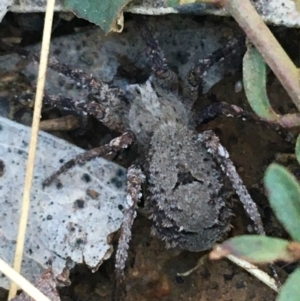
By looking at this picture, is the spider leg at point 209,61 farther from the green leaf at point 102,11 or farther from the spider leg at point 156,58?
the green leaf at point 102,11

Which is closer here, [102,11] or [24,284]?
[24,284]

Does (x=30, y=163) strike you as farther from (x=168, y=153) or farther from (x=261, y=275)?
(x=261, y=275)

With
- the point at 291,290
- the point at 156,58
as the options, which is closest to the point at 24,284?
the point at 291,290

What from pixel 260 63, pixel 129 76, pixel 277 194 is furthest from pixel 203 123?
pixel 277 194

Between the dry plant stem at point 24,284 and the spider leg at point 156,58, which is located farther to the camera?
the spider leg at point 156,58

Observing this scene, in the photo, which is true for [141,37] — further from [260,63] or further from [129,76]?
[260,63]

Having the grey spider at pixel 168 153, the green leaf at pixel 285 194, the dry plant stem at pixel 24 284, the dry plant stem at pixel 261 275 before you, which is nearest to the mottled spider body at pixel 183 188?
the grey spider at pixel 168 153
